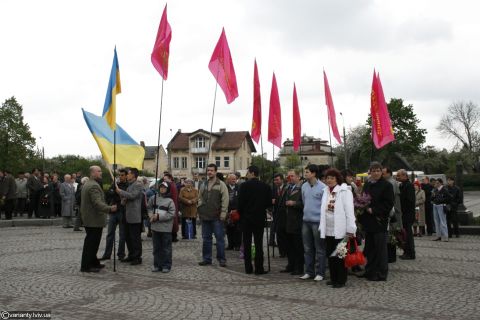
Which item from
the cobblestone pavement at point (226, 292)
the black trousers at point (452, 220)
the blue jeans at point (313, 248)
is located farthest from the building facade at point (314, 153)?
the blue jeans at point (313, 248)

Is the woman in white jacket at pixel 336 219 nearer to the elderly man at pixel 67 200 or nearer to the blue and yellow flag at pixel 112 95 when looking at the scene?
the blue and yellow flag at pixel 112 95

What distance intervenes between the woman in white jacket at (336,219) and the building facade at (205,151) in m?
79.2

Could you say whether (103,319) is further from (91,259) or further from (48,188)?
(48,188)

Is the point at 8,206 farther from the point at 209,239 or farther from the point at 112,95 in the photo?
the point at 209,239

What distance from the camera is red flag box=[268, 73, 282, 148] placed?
12.1 metres

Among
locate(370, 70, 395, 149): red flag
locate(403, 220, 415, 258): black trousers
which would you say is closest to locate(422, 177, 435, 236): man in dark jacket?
locate(370, 70, 395, 149): red flag

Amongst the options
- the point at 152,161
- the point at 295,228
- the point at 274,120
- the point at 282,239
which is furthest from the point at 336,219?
the point at 152,161

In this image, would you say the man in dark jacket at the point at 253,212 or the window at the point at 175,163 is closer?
the man in dark jacket at the point at 253,212

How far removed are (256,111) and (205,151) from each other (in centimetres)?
7768

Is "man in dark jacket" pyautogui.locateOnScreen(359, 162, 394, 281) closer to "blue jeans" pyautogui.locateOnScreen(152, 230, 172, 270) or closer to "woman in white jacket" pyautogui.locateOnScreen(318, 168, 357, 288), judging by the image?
"woman in white jacket" pyautogui.locateOnScreen(318, 168, 357, 288)

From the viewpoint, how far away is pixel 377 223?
891 cm

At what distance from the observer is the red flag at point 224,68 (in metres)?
11.7

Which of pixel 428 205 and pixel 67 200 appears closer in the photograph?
pixel 428 205

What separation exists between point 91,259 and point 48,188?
12.2 metres
